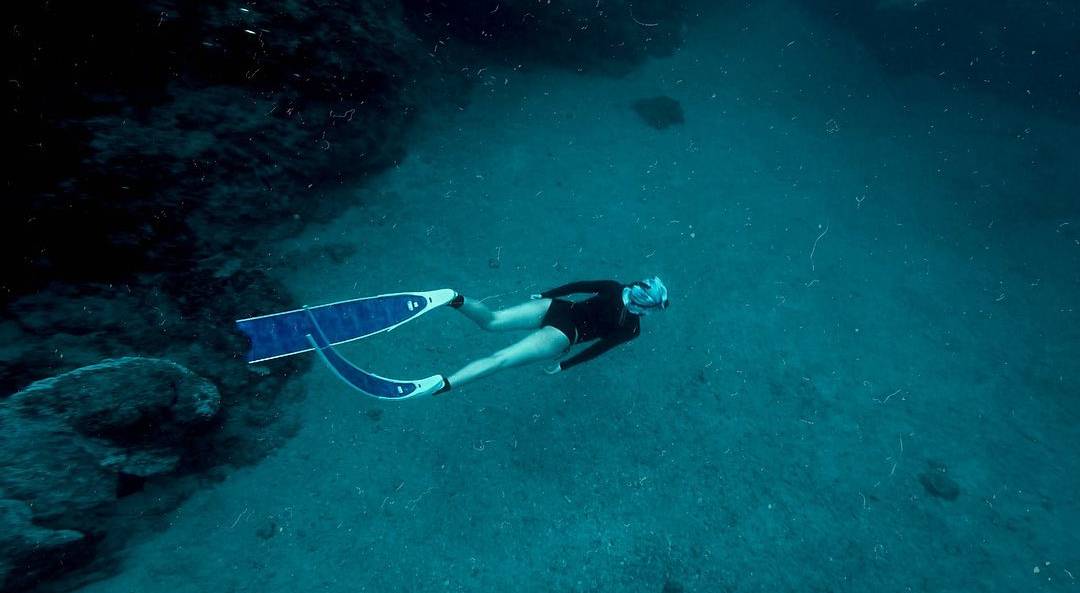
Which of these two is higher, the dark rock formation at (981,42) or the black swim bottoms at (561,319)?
the black swim bottoms at (561,319)

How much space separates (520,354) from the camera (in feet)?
14.1

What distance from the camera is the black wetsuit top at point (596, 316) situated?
464 centimetres

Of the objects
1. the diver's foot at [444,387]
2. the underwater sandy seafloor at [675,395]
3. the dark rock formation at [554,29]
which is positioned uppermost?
the dark rock formation at [554,29]

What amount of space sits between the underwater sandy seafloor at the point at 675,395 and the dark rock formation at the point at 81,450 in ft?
1.78

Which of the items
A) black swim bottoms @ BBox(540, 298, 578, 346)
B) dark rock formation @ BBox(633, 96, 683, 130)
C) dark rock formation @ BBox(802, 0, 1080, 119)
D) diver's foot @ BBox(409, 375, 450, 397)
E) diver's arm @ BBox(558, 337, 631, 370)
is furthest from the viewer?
dark rock formation @ BBox(802, 0, 1080, 119)

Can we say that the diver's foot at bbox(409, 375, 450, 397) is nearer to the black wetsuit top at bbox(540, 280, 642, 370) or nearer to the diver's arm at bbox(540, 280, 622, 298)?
the black wetsuit top at bbox(540, 280, 642, 370)

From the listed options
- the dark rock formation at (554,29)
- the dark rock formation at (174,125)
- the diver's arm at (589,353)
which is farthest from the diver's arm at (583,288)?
the dark rock formation at (554,29)

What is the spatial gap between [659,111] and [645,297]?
26.5 ft

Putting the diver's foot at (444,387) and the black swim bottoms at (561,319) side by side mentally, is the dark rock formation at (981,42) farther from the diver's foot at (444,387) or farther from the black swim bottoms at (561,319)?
the diver's foot at (444,387)

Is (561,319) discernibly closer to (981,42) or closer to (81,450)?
(81,450)

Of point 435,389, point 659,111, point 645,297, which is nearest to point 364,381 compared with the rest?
point 435,389

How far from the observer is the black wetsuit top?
Answer: 464cm

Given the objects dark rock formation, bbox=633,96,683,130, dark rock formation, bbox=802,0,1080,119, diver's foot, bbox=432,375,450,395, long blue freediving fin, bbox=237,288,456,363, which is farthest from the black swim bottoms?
dark rock formation, bbox=802,0,1080,119

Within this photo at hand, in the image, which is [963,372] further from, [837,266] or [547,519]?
[547,519]
